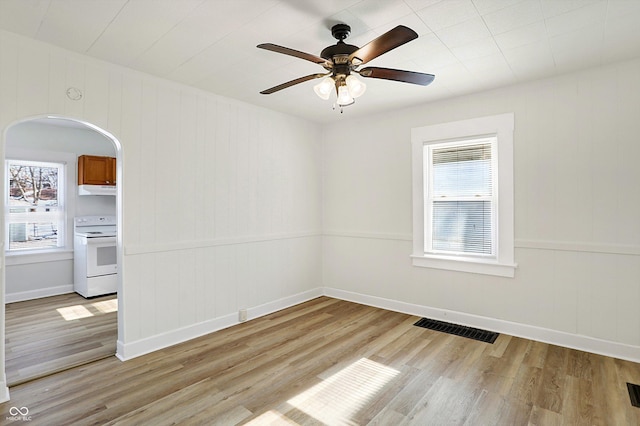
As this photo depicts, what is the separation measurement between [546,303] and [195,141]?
3921 millimetres

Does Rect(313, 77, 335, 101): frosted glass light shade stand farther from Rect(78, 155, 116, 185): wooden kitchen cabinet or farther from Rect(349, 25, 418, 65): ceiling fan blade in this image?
Rect(78, 155, 116, 185): wooden kitchen cabinet

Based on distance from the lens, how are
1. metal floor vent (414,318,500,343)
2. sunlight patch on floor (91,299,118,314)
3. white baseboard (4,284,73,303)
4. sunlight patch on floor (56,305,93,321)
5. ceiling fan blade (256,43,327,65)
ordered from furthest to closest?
white baseboard (4,284,73,303) < sunlight patch on floor (91,299,118,314) < sunlight patch on floor (56,305,93,321) < metal floor vent (414,318,500,343) < ceiling fan blade (256,43,327,65)

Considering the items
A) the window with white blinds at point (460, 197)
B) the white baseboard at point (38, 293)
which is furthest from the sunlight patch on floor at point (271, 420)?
the white baseboard at point (38, 293)

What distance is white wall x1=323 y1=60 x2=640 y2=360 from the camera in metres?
2.94

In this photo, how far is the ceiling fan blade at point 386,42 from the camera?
5.69 feet

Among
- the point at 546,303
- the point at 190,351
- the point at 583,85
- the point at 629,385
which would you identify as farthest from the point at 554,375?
the point at 190,351

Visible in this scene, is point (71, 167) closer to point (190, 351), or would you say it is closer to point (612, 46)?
point (190, 351)

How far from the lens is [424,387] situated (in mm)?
2537

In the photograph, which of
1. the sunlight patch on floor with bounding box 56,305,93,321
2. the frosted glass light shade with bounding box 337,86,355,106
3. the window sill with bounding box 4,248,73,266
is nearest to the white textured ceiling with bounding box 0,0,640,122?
the frosted glass light shade with bounding box 337,86,355,106

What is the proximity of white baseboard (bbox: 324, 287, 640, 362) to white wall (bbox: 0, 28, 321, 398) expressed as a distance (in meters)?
1.31

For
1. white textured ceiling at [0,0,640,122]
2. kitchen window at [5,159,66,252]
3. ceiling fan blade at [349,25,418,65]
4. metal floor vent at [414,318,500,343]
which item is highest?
white textured ceiling at [0,0,640,122]

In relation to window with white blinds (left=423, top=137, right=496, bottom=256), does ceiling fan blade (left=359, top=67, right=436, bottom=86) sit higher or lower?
higher

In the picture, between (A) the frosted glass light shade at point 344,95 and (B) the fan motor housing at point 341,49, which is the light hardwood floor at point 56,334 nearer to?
(A) the frosted glass light shade at point 344,95

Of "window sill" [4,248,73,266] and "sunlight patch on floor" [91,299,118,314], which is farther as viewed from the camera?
"window sill" [4,248,73,266]
